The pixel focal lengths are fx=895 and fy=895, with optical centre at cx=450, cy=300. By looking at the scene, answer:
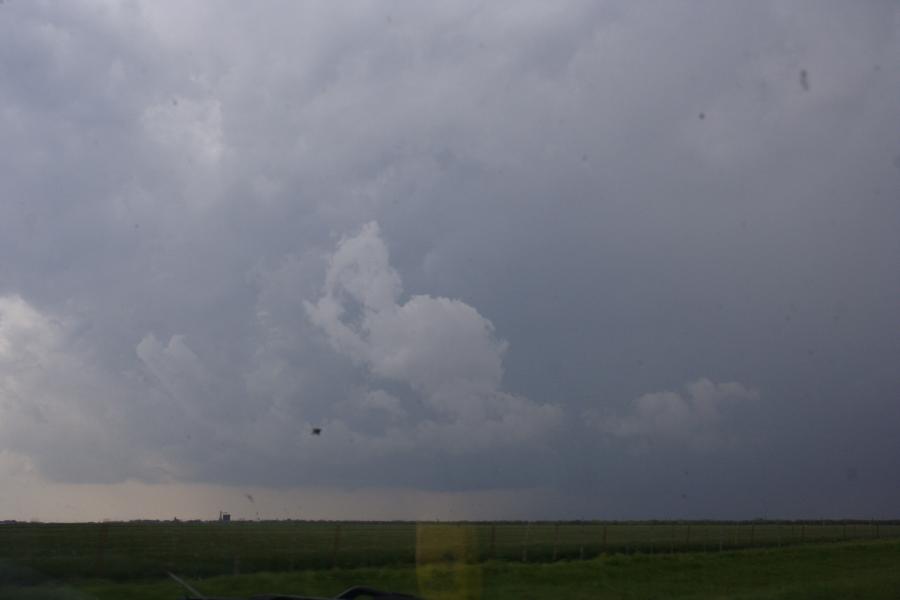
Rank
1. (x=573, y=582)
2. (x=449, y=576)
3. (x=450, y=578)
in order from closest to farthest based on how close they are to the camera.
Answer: (x=450, y=578) → (x=449, y=576) → (x=573, y=582)

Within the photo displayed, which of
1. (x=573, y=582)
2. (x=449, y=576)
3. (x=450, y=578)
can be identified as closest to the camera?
(x=450, y=578)

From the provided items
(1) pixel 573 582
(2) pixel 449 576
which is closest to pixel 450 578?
(2) pixel 449 576

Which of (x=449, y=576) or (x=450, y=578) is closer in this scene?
(x=450, y=578)

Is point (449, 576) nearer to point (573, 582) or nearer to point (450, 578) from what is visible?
point (450, 578)

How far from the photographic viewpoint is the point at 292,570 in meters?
28.0

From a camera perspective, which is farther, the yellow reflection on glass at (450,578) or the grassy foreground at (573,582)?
the yellow reflection on glass at (450,578)

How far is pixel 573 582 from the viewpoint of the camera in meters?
29.1

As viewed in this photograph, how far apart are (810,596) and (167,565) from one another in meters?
19.8

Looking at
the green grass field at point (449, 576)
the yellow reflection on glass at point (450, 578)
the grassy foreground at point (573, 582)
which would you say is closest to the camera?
the grassy foreground at point (573, 582)

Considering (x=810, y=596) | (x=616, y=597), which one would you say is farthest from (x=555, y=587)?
(x=810, y=596)

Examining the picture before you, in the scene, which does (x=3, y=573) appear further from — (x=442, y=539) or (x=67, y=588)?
(x=442, y=539)

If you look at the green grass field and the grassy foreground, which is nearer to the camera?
the grassy foreground

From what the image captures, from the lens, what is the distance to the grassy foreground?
22578 mm

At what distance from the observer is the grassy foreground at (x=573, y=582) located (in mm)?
22578
